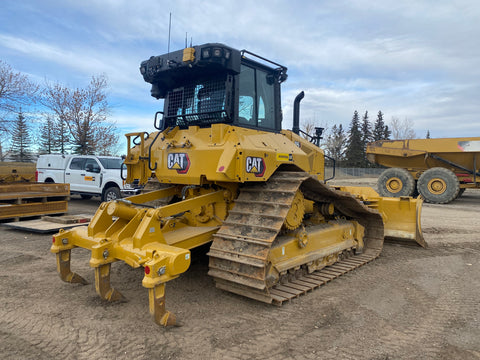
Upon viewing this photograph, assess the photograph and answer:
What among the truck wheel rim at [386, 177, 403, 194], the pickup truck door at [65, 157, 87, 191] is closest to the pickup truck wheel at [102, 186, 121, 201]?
the pickup truck door at [65, 157, 87, 191]

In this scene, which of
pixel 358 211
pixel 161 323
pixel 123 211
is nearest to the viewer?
pixel 161 323

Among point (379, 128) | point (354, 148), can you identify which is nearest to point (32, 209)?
point (354, 148)

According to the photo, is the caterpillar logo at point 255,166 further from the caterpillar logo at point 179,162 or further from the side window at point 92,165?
the side window at point 92,165

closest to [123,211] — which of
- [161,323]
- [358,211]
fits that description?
[161,323]

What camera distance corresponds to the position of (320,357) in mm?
2986

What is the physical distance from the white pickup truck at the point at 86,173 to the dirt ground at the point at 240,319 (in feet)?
23.0

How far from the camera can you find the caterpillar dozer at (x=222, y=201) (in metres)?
3.81

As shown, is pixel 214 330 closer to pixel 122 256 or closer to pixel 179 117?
pixel 122 256

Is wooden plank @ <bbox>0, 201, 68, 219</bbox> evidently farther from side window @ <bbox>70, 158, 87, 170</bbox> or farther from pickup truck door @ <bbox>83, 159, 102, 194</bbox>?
side window @ <bbox>70, 158, 87, 170</bbox>

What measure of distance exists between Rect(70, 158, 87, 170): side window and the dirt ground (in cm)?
836

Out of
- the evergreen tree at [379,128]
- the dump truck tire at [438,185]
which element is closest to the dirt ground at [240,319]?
the dump truck tire at [438,185]

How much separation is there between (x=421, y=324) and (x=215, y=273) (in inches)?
87.9

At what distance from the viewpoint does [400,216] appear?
725 centimetres

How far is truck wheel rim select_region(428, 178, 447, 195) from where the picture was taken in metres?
15.0
